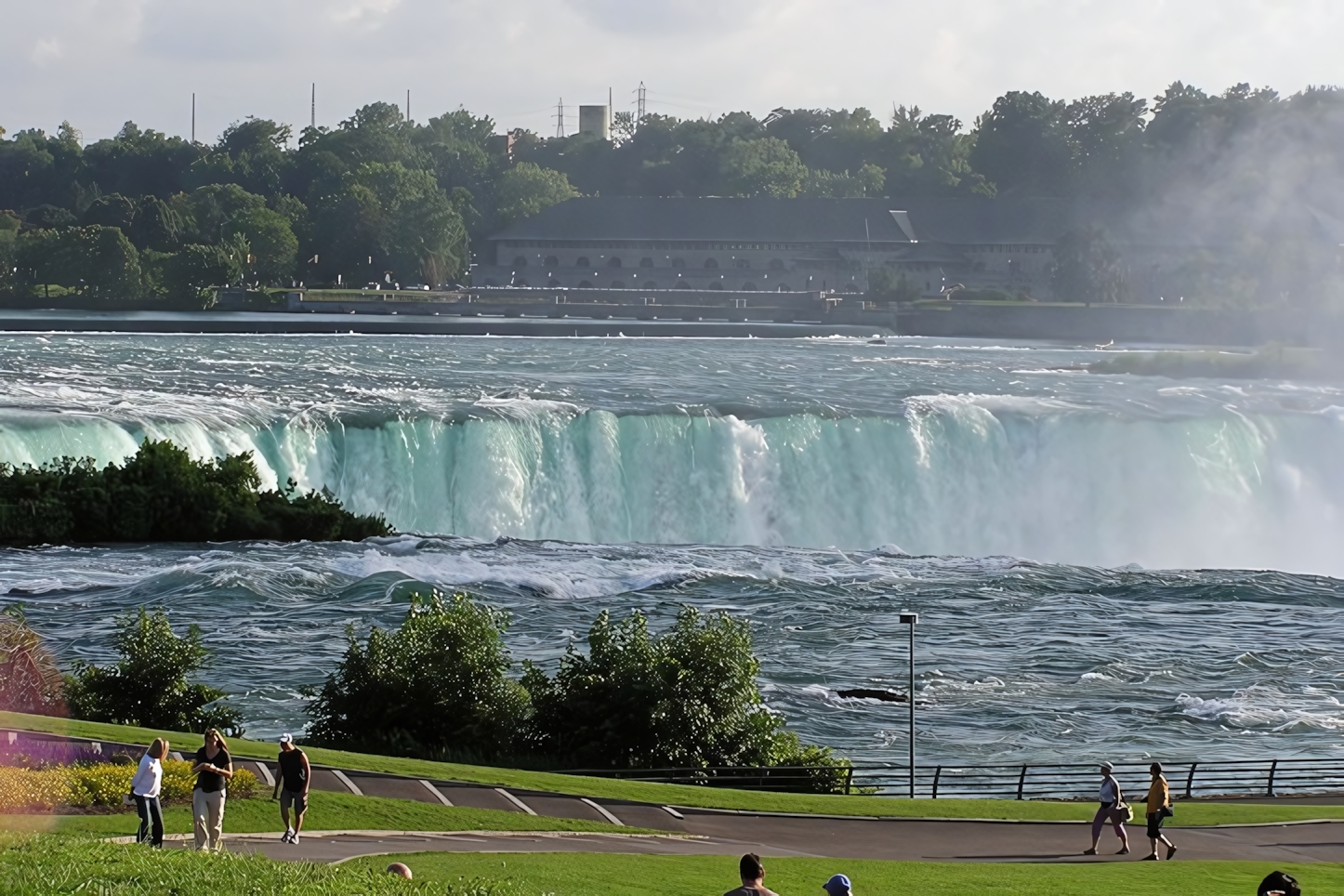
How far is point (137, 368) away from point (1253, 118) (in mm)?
84169

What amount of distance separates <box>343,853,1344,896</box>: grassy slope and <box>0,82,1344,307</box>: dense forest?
8245 centimetres

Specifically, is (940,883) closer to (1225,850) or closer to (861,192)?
(1225,850)

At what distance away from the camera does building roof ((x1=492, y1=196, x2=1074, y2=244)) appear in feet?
373

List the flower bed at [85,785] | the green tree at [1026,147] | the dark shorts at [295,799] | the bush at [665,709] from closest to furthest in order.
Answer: the dark shorts at [295,799] < the flower bed at [85,785] < the bush at [665,709] < the green tree at [1026,147]

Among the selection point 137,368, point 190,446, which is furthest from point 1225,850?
point 137,368

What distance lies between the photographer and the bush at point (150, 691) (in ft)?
69.4

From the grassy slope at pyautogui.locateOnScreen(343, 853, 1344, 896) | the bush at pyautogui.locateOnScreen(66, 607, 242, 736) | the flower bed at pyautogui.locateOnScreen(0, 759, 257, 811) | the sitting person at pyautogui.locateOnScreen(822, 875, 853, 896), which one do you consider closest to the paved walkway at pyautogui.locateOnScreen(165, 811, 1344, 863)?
the grassy slope at pyautogui.locateOnScreen(343, 853, 1344, 896)

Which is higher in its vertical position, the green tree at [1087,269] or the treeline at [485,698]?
the green tree at [1087,269]

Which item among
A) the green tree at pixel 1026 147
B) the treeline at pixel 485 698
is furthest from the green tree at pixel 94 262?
the treeline at pixel 485 698

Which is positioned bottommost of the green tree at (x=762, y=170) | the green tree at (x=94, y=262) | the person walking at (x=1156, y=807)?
the person walking at (x=1156, y=807)

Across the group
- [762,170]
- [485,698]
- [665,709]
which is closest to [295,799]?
[665,709]

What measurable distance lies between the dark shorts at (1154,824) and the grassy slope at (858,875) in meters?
0.40

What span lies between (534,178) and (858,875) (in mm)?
111603

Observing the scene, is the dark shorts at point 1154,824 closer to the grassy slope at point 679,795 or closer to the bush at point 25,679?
the grassy slope at point 679,795
